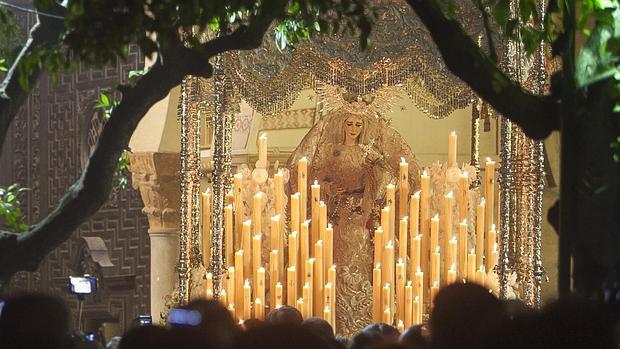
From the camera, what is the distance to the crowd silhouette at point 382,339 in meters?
4.91

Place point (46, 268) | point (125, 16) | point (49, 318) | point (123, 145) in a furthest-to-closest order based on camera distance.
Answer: point (46, 268)
point (123, 145)
point (125, 16)
point (49, 318)

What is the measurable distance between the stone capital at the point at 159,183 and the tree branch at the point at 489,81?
8.41m

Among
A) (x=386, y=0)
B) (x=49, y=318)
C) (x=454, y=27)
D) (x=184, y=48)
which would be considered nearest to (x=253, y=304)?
(x=386, y=0)

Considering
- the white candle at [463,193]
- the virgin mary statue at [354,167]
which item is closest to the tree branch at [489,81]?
the white candle at [463,193]

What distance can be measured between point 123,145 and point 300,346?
10.2 ft

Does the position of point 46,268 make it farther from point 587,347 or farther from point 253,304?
point 587,347

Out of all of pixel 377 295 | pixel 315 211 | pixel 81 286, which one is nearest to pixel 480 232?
pixel 377 295

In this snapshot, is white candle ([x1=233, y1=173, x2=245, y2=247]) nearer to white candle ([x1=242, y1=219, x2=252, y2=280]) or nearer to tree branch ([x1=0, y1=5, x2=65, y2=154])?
white candle ([x1=242, y1=219, x2=252, y2=280])

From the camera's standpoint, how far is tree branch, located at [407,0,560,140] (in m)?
6.79

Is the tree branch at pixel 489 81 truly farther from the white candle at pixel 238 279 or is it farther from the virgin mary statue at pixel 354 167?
the virgin mary statue at pixel 354 167

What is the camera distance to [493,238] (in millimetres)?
11805

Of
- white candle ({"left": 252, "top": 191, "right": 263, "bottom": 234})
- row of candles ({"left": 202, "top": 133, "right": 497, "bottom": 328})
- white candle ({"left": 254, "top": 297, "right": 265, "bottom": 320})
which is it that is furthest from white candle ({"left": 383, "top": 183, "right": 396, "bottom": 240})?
white candle ({"left": 254, "top": 297, "right": 265, "bottom": 320})

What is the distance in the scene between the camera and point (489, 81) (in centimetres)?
685

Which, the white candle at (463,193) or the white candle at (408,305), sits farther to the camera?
the white candle at (463,193)
